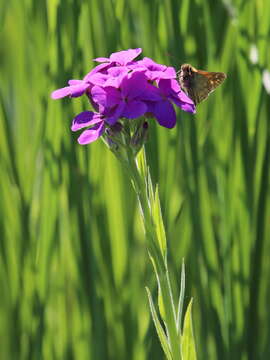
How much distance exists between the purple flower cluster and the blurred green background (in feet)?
1.98

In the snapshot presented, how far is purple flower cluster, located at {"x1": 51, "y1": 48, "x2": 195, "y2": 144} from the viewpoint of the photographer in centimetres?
95

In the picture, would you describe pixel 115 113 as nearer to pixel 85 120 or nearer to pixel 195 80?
pixel 85 120

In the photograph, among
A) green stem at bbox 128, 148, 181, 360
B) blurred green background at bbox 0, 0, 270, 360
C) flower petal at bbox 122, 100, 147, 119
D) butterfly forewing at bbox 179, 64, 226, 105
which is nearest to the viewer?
flower petal at bbox 122, 100, 147, 119

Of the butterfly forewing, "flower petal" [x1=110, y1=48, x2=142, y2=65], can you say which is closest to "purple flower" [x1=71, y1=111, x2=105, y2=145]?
"flower petal" [x1=110, y1=48, x2=142, y2=65]

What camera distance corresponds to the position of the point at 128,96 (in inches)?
37.8

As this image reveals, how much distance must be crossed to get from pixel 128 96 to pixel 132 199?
0.80 metres

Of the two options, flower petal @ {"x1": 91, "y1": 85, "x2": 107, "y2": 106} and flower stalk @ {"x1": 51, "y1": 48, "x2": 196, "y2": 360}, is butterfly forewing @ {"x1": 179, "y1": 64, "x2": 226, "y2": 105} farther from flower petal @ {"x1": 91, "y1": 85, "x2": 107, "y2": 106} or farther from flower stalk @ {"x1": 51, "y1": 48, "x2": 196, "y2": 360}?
flower petal @ {"x1": 91, "y1": 85, "x2": 107, "y2": 106}

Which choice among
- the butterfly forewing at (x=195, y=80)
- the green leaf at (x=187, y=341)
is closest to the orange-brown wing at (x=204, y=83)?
the butterfly forewing at (x=195, y=80)

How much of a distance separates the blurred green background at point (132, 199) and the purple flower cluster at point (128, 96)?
0.60 meters

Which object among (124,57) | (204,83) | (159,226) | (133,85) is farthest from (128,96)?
(204,83)

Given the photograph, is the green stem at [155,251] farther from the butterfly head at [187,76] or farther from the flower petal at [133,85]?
the butterfly head at [187,76]

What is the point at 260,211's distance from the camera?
1691 mm

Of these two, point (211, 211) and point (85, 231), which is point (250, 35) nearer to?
point (211, 211)

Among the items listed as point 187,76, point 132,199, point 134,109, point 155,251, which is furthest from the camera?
point 132,199
